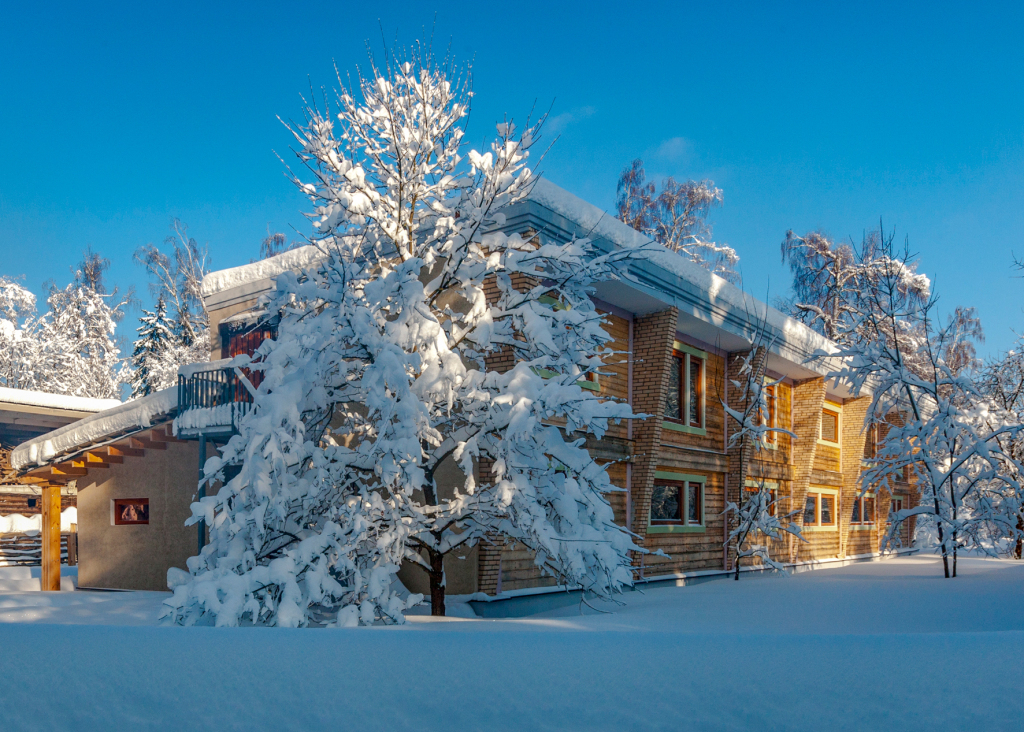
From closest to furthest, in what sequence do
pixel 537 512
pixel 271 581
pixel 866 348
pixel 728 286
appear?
1. pixel 271 581
2. pixel 537 512
3. pixel 866 348
4. pixel 728 286

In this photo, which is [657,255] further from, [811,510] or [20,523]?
[20,523]

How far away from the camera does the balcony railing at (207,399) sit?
13.3m

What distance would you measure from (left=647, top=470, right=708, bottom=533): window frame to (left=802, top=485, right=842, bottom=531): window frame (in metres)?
5.76

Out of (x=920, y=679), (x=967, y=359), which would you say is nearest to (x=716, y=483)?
(x=920, y=679)

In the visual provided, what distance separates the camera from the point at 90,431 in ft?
47.8

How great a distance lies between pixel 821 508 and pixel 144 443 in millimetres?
19104

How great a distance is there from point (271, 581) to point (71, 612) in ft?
15.1

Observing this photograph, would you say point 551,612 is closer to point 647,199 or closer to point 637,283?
point 637,283

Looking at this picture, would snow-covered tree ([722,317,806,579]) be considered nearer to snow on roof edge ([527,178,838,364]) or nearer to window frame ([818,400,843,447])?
snow on roof edge ([527,178,838,364])

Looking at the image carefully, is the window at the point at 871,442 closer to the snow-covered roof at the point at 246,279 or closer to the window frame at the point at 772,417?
the window frame at the point at 772,417

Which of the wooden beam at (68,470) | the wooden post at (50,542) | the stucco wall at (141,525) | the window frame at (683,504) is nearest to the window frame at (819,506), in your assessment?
the window frame at (683,504)

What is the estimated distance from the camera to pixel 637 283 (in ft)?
44.9

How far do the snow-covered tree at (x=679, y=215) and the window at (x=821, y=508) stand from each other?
11.1 m

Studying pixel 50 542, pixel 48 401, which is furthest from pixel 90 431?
pixel 48 401
